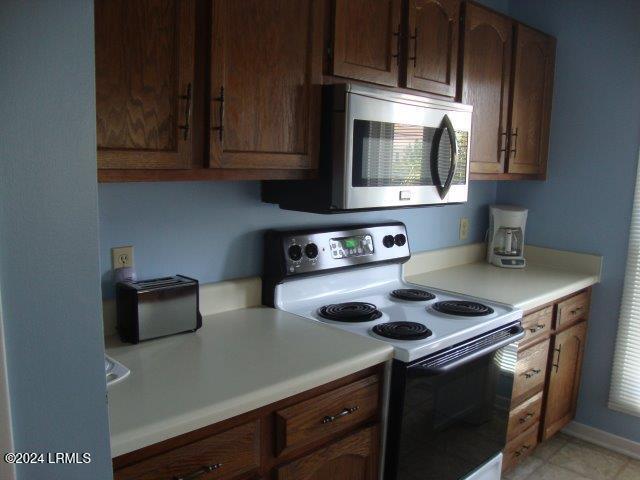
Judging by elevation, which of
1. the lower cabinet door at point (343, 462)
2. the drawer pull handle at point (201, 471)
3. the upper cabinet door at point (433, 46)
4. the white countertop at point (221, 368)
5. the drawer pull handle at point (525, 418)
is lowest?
the drawer pull handle at point (525, 418)

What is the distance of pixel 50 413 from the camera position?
73 cm

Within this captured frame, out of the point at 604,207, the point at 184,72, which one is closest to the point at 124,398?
the point at 184,72

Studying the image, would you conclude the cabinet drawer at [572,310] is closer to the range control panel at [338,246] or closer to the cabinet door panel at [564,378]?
the cabinet door panel at [564,378]

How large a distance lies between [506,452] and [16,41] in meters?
2.32

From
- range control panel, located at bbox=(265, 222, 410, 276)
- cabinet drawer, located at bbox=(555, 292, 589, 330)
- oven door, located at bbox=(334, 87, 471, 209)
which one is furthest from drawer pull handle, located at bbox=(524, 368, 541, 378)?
oven door, located at bbox=(334, 87, 471, 209)

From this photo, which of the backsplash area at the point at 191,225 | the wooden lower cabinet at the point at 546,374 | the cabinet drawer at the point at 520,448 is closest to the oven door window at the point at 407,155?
the backsplash area at the point at 191,225

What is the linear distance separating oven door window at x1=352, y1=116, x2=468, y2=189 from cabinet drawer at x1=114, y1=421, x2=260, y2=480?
829mm

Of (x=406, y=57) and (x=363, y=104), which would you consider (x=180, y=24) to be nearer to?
(x=363, y=104)

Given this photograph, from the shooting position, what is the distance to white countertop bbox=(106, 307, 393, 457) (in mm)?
1109

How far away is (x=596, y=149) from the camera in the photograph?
2.74 m

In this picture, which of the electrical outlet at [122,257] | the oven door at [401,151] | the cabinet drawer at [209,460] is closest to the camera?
the cabinet drawer at [209,460]

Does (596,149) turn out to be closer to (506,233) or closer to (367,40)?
(506,233)

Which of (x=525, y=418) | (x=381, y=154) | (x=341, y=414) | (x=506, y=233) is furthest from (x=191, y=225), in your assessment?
(x=506, y=233)

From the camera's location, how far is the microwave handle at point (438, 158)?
77.2 inches
